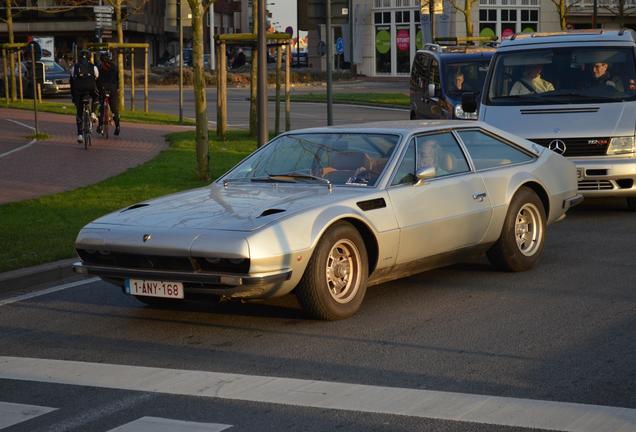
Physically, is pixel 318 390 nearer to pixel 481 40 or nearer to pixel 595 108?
pixel 595 108

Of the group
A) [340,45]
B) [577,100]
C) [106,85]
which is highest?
[340,45]

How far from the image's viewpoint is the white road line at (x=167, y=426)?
607cm

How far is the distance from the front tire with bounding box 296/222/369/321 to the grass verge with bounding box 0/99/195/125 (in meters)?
24.5

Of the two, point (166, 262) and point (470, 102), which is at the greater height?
point (470, 102)

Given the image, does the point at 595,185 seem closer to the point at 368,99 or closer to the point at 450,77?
the point at 450,77

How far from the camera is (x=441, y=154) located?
10.1 meters

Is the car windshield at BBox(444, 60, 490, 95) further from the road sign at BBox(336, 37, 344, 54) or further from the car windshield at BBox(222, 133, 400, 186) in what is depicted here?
the road sign at BBox(336, 37, 344, 54)

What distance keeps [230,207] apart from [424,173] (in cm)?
162

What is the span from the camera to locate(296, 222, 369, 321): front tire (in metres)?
8.49

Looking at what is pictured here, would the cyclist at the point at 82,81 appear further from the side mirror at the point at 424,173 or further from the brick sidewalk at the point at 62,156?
the side mirror at the point at 424,173

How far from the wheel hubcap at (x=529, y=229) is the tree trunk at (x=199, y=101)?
8.12 meters

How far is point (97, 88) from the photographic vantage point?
27.0 meters

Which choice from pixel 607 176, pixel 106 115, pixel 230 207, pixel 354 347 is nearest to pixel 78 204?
pixel 607 176

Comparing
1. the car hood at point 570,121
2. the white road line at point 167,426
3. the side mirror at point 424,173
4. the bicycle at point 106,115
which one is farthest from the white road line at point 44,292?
the bicycle at point 106,115
